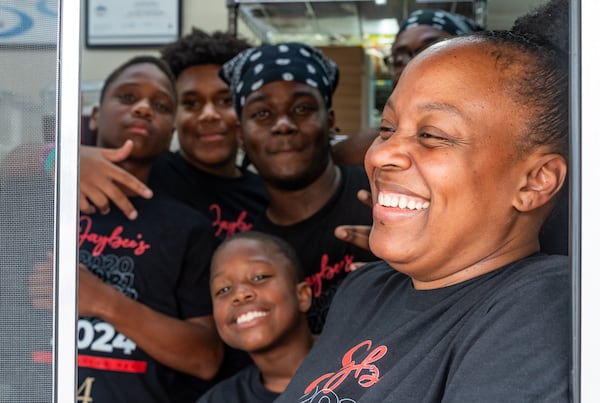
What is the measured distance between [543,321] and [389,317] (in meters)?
0.33

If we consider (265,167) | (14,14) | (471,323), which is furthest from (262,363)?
(14,14)

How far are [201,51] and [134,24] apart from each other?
2.41m

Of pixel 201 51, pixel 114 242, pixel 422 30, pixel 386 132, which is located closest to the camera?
pixel 386 132

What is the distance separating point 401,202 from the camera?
1188mm

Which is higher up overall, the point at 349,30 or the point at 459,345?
the point at 349,30

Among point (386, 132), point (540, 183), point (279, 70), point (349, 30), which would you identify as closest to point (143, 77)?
point (279, 70)

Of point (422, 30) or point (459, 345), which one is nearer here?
point (459, 345)

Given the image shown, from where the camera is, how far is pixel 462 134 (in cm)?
112

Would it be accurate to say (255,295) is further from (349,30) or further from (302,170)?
(349,30)

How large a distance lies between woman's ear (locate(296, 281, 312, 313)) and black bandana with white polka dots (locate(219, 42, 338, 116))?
61 cm

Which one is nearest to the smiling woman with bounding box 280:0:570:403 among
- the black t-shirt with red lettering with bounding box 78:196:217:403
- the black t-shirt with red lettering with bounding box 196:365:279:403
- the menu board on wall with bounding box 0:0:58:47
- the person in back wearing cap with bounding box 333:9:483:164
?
the menu board on wall with bounding box 0:0:58:47

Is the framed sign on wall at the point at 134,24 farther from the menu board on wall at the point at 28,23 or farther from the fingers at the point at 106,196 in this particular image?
the menu board on wall at the point at 28,23

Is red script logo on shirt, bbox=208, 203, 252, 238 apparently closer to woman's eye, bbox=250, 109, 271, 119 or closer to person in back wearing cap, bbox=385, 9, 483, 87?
woman's eye, bbox=250, 109, 271, 119

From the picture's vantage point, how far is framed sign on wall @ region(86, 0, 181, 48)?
5238 millimetres
